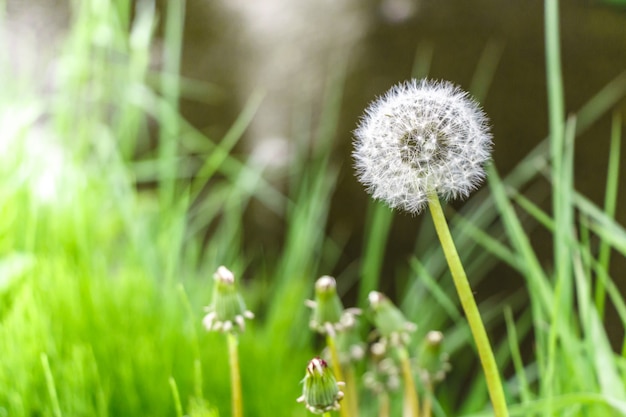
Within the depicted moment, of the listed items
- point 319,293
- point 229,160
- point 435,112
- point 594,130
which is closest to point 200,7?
point 229,160

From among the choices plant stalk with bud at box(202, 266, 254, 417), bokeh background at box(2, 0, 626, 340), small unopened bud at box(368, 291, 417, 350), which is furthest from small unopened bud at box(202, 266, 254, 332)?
bokeh background at box(2, 0, 626, 340)

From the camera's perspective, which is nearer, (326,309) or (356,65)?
(326,309)

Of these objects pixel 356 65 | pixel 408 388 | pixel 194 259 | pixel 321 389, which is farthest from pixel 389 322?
pixel 356 65

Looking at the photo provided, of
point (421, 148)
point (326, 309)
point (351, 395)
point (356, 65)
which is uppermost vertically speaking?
point (356, 65)

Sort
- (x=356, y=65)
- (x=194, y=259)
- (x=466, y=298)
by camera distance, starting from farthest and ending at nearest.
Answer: (x=356, y=65), (x=194, y=259), (x=466, y=298)

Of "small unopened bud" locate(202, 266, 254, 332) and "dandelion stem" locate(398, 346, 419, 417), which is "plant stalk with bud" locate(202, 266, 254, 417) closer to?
"small unopened bud" locate(202, 266, 254, 332)

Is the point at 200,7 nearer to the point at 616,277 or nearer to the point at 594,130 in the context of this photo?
the point at 594,130

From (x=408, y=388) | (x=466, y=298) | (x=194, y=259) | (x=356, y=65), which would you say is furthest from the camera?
(x=356, y=65)

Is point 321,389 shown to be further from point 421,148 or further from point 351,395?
point 351,395
